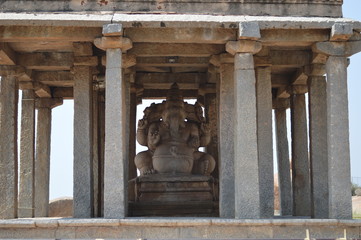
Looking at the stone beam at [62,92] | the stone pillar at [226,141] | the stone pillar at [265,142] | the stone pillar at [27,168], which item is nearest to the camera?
the stone pillar at [226,141]

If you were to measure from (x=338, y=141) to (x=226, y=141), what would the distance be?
9.62 ft

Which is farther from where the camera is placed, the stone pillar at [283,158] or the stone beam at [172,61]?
the stone pillar at [283,158]

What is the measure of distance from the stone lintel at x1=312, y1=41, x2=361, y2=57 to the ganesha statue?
20.9ft

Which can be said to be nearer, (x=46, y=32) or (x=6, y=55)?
(x=46, y=32)

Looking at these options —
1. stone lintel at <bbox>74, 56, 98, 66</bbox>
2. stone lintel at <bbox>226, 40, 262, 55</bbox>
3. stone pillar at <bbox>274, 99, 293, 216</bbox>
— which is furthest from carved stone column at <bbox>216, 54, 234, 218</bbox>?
stone pillar at <bbox>274, 99, 293, 216</bbox>

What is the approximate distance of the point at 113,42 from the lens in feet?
63.2

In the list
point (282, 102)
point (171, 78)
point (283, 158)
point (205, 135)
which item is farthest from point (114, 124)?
point (282, 102)

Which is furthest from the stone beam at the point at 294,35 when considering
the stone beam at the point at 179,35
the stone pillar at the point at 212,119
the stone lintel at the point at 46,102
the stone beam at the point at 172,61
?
the stone lintel at the point at 46,102

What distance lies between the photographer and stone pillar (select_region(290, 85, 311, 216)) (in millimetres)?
24172

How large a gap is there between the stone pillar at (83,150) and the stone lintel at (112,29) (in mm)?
2426

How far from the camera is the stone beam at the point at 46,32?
19.6 metres

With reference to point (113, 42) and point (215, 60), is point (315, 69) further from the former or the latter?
point (113, 42)

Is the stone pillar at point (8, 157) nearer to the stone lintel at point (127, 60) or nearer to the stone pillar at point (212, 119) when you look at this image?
the stone lintel at point (127, 60)

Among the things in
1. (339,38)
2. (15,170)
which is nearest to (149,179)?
(15,170)
